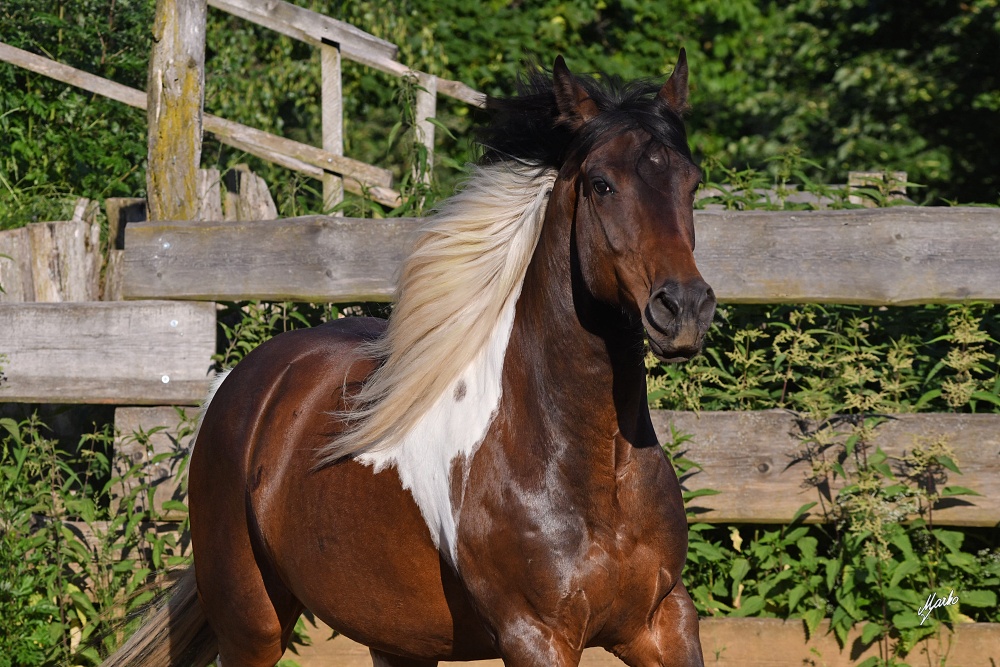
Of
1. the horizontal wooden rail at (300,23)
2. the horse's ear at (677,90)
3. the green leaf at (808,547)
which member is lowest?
the green leaf at (808,547)

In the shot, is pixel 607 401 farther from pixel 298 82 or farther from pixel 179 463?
pixel 298 82

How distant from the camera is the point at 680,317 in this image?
8.07 ft

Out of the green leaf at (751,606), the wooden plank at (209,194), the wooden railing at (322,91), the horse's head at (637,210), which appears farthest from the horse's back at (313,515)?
the wooden railing at (322,91)

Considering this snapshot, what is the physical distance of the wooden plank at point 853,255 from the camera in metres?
4.63

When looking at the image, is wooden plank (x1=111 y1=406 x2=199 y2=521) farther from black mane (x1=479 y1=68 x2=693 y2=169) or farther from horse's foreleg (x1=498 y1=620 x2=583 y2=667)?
horse's foreleg (x1=498 y1=620 x2=583 y2=667)

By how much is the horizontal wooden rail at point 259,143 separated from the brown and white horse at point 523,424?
3141 millimetres

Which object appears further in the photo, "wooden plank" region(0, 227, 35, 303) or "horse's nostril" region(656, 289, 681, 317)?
"wooden plank" region(0, 227, 35, 303)

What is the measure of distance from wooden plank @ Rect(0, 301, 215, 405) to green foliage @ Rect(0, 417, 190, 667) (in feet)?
0.65

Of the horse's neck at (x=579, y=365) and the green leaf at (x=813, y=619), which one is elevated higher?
the horse's neck at (x=579, y=365)

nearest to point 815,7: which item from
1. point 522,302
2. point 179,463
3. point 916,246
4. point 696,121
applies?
point 696,121

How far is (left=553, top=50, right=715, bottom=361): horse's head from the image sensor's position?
8.15 ft

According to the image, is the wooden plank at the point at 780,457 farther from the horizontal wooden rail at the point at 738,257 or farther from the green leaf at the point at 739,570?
the horizontal wooden rail at the point at 738,257

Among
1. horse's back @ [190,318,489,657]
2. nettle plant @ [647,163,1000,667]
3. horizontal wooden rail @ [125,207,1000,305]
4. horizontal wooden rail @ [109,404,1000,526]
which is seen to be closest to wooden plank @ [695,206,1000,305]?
horizontal wooden rail @ [125,207,1000,305]

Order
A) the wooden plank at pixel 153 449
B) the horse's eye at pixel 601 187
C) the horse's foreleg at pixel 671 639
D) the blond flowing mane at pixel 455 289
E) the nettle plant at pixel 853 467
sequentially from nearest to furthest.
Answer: the horse's eye at pixel 601 187 → the horse's foreleg at pixel 671 639 → the blond flowing mane at pixel 455 289 → the nettle plant at pixel 853 467 → the wooden plank at pixel 153 449
